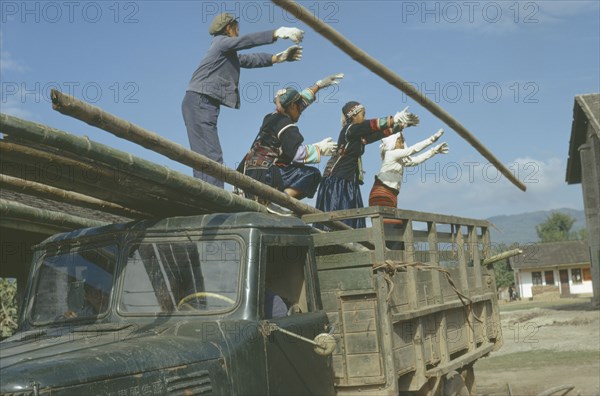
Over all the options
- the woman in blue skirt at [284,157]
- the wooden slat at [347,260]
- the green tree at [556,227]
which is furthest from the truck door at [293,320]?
the green tree at [556,227]

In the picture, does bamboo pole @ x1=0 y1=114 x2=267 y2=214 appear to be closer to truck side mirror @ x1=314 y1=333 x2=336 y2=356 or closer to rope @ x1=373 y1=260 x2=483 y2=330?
rope @ x1=373 y1=260 x2=483 y2=330

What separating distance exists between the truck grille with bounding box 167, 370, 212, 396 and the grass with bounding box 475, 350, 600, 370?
10891 millimetres

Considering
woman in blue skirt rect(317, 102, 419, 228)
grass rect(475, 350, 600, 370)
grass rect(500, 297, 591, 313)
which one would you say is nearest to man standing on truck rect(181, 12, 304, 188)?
woman in blue skirt rect(317, 102, 419, 228)

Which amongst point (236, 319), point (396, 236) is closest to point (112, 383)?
point (236, 319)

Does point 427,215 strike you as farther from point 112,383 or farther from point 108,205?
point 112,383

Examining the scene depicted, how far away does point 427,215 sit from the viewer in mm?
6047

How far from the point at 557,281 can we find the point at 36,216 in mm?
56106

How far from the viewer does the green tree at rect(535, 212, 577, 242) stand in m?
86.4

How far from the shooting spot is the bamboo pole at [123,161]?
10.7ft

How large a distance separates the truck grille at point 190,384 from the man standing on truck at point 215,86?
2806 millimetres

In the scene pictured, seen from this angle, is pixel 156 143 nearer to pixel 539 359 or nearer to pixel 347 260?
pixel 347 260

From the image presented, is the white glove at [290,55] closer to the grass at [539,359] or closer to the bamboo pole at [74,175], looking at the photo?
the bamboo pole at [74,175]

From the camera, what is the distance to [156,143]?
3.92m

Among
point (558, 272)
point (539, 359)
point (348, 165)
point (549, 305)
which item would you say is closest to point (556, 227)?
point (558, 272)
